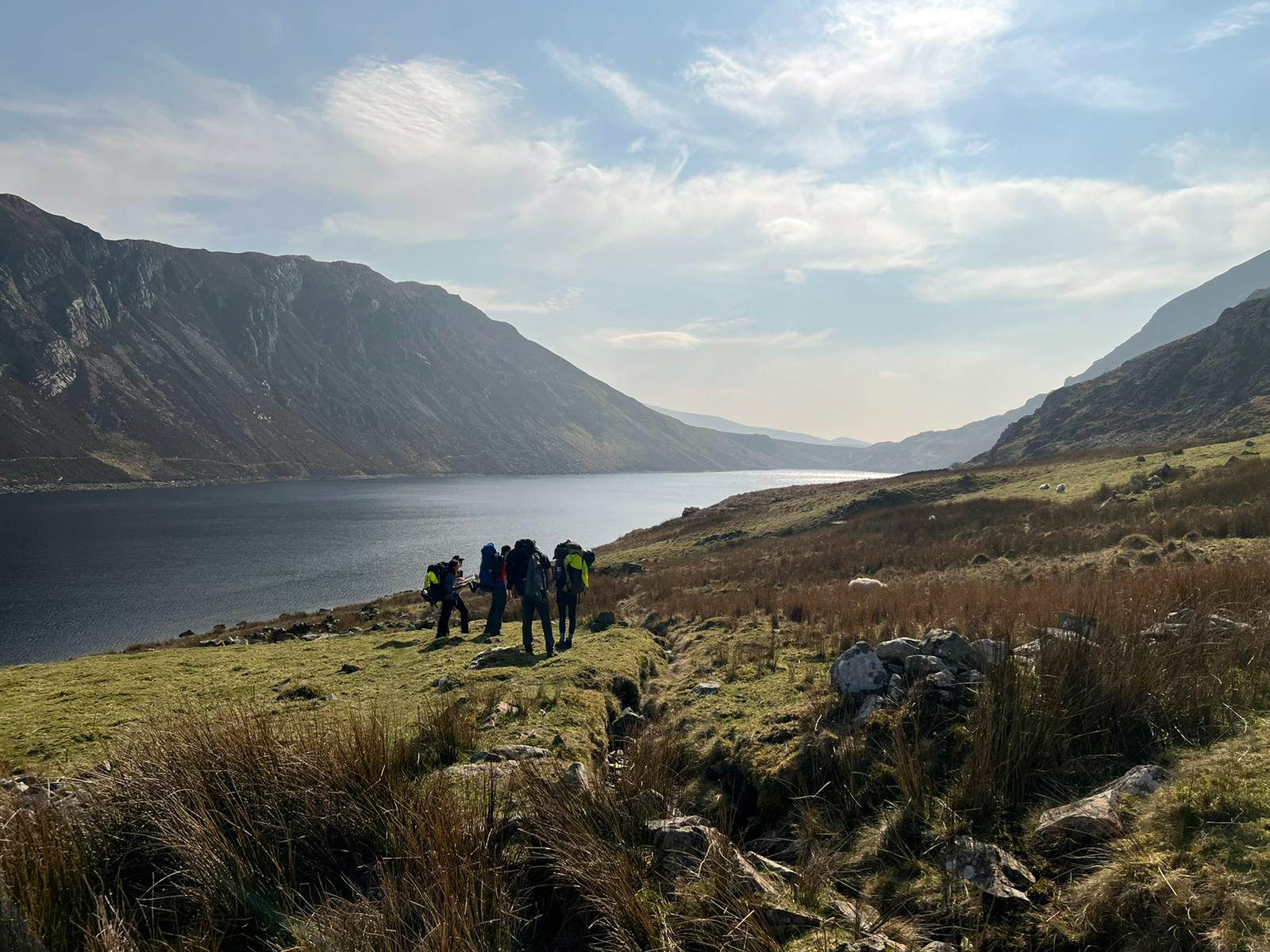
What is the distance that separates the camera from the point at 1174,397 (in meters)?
71.6

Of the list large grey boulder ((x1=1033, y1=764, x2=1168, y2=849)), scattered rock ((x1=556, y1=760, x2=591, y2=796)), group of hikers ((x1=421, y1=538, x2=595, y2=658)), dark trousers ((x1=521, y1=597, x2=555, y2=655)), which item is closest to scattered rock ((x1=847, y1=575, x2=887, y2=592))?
group of hikers ((x1=421, y1=538, x2=595, y2=658))

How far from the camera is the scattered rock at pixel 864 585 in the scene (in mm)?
16153

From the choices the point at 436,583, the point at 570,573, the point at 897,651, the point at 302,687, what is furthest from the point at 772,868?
the point at 436,583

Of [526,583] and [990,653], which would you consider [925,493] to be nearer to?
[526,583]

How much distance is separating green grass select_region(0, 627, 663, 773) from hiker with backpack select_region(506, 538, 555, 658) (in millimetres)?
588

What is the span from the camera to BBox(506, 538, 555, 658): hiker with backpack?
1198 centimetres

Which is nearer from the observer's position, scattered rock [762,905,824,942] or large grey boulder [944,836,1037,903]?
scattered rock [762,905,824,942]

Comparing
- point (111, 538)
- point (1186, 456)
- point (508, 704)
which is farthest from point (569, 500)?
point (508, 704)

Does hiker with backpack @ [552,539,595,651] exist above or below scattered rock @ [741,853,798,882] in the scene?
above

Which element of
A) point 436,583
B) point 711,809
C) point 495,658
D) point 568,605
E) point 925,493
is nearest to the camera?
point 711,809

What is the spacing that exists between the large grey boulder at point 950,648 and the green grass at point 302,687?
3931 millimetres

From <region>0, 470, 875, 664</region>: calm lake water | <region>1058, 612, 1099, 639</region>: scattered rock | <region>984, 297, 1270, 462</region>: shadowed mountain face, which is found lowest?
<region>0, 470, 875, 664</region>: calm lake water

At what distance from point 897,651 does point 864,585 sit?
10.5 meters

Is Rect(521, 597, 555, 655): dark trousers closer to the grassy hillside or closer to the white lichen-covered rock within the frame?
the grassy hillside
